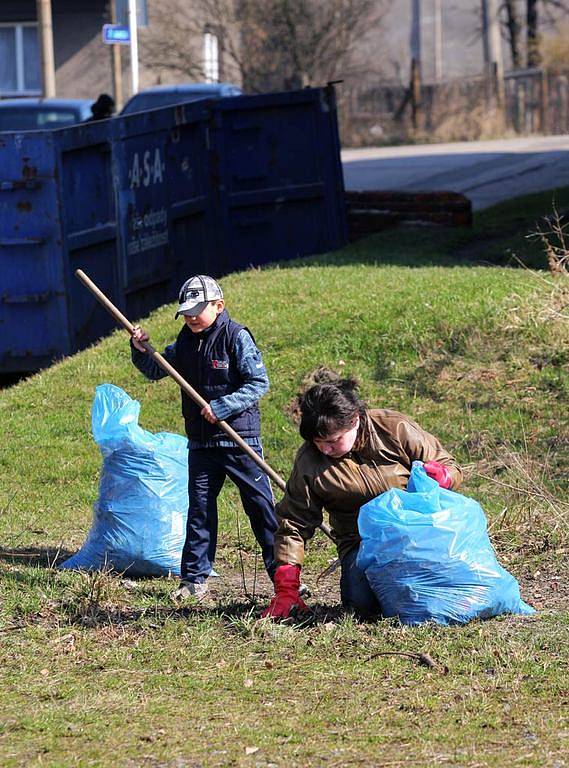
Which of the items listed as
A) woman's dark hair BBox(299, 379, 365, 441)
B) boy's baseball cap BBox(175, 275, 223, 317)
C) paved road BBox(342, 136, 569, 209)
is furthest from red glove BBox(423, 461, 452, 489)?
paved road BBox(342, 136, 569, 209)

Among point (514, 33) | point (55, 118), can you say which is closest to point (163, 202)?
point (55, 118)

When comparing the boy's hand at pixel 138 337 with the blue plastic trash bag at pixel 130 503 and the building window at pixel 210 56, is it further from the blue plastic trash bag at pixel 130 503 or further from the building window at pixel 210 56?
the building window at pixel 210 56

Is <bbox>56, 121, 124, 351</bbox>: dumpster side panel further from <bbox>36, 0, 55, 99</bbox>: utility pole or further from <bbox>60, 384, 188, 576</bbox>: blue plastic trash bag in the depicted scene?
<bbox>36, 0, 55, 99</bbox>: utility pole

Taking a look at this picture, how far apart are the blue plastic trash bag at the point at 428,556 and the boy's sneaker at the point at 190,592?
937 mm

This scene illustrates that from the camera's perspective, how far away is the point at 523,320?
9.17 m

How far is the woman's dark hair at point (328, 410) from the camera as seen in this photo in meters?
4.71

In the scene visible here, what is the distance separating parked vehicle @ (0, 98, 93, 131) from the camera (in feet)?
50.8

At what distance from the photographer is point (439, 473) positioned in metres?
4.92

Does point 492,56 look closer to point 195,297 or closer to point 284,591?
point 195,297

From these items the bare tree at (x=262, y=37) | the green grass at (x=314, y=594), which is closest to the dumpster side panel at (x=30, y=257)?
the green grass at (x=314, y=594)

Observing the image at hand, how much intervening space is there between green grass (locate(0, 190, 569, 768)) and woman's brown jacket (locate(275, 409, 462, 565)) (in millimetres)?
399

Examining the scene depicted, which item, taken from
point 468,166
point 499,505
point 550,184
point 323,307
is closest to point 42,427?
point 323,307

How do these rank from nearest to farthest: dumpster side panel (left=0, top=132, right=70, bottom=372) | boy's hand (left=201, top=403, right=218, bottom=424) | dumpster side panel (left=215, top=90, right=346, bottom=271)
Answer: boy's hand (left=201, top=403, right=218, bottom=424) → dumpster side panel (left=0, top=132, right=70, bottom=372) → dumpster side panel (left=215, top=90, right=346, bottom=271)

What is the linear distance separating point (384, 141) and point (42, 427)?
83.0ft
